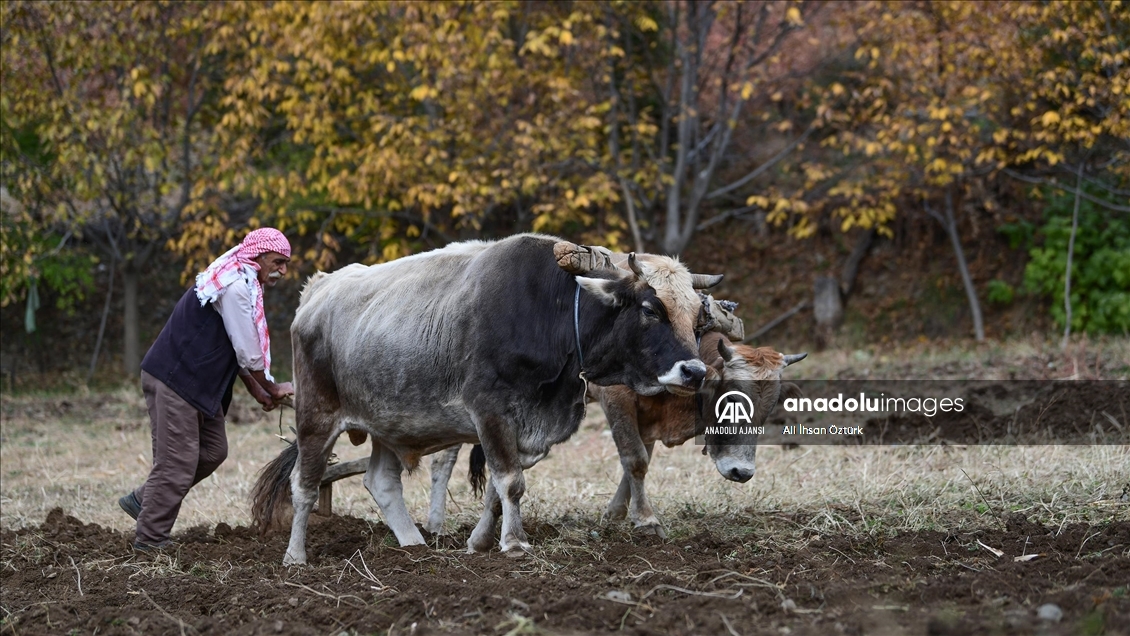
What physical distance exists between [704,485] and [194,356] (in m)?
3.89

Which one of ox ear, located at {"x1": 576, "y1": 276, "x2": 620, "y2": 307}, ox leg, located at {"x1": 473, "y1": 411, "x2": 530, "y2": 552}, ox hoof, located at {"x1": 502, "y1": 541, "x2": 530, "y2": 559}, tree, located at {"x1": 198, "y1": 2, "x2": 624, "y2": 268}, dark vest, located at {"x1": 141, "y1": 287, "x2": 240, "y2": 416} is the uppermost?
tree, located at {"x1": 198, "y1": 2, "x2": 624, "y2": 268}

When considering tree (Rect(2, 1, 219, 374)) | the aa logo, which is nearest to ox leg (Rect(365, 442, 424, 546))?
the aa logo

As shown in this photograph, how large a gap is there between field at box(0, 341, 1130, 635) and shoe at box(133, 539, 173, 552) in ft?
0.18

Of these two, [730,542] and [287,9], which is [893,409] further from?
[287,9]

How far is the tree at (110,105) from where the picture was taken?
53.6 ft

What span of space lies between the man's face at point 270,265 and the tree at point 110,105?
Result: 9.75 meters

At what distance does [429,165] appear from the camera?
1638cm

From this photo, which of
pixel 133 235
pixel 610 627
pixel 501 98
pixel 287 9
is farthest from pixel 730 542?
pixel 133 235

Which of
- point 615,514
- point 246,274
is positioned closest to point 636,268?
point 615,514

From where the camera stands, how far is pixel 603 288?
20.8 ft

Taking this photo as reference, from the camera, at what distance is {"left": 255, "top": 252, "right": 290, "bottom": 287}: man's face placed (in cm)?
750

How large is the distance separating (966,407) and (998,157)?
662 cm

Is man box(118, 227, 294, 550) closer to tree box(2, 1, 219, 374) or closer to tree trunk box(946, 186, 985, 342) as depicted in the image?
tree box(2, 1, 219, 374)

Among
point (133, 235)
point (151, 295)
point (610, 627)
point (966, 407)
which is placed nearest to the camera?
point (610, 627)
